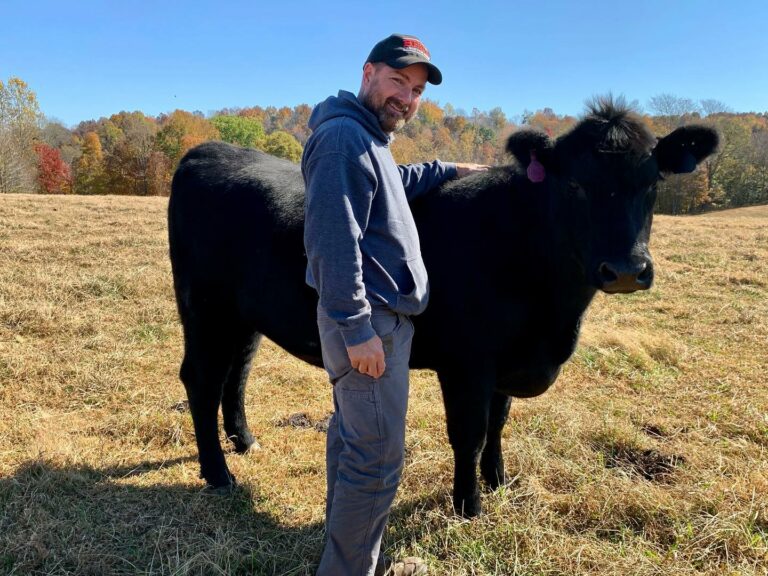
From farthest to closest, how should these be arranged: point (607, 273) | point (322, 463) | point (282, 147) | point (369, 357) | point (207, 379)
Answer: point (282, 147), point (322, 463), point (207, 379), point (607, 273), point (369, 357)

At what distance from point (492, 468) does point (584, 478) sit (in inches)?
25.0

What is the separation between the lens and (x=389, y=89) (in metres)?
2.47

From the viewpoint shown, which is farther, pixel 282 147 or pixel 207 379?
pixel 282 147

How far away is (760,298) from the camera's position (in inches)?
387

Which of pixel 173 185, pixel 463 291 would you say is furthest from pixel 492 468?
pixel 173 185

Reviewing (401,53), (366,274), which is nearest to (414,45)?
(401,53)

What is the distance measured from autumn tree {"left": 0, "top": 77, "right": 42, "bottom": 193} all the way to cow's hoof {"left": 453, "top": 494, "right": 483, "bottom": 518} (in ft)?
145

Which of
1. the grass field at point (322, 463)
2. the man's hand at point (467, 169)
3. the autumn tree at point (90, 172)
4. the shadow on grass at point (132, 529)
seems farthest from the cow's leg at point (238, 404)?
the autumn tree at point (90, 172)

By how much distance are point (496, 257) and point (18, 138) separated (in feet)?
176

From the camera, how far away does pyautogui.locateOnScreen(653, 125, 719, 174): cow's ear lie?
3.23m

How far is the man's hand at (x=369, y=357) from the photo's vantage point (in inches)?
91.5

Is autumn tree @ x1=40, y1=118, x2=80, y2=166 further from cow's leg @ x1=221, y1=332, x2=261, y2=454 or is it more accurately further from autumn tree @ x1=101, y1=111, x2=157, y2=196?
cow's leg @ x1=221, y1=332, x2=261, y2=454

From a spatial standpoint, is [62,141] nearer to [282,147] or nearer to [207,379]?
[282,147]

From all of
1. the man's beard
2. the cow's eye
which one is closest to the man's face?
the man's beard
